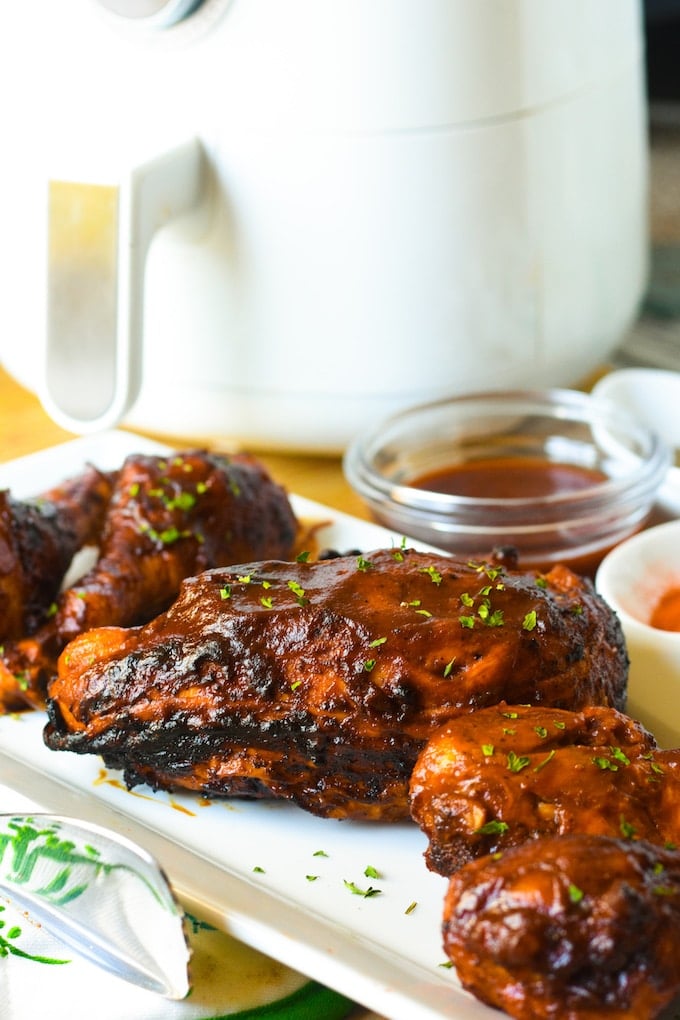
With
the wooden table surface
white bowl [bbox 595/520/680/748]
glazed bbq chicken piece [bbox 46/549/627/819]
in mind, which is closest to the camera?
glazed bbq chicken piece [bbox 46/549/627/819]

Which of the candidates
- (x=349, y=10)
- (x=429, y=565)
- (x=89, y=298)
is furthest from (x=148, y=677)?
(x=349, y=10)

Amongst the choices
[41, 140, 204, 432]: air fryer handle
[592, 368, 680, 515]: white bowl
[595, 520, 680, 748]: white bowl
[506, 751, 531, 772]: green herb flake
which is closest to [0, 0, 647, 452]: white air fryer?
[41, 140, 204, 432]: air fryer handle

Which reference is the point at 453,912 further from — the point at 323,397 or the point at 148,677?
the point at 323,397

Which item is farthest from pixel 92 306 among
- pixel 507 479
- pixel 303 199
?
pixel 507 479

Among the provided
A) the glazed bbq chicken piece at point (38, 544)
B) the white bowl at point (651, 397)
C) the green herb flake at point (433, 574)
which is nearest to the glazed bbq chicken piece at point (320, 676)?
the green herb flake at point (433, 574)

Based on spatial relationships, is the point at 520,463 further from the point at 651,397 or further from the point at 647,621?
the point at 647,621

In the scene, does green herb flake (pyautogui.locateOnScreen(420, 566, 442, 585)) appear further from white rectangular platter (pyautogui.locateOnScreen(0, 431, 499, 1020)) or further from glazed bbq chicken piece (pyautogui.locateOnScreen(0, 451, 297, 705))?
glazed bbq chicken piece (pyautogui.locateOnScreen(0, 451, 297, 705))
